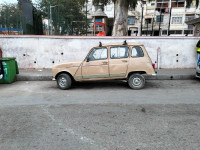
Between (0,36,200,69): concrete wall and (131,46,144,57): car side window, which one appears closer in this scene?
(131,46,144,57): car side window

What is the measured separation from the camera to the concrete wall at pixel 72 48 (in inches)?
413

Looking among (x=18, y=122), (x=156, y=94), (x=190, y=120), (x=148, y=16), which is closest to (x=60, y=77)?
(x=18, y=122)

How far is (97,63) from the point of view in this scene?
6660mm

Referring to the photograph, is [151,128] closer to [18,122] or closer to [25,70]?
[18,122]

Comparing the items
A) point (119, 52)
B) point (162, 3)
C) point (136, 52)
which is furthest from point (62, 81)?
point (162, 3)

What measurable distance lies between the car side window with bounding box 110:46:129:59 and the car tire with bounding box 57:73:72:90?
73.2 inches

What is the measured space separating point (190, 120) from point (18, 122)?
3.75m

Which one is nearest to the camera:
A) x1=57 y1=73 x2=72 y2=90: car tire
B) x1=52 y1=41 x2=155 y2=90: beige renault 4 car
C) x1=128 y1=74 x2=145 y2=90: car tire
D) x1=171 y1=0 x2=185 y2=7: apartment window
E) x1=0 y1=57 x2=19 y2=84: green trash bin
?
x1=52 y1=41 x2=155 y2=90: beige renault 4 car

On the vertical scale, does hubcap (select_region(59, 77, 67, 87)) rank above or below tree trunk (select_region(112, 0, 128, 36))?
below

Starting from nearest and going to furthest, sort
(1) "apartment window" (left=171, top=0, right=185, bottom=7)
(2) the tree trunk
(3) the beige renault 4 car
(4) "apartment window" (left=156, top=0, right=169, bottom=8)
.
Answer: (3) the beige renault 4 car < (2) the tree trunk < (4) "apartment window" (left=156, top=0, right=169, bottom=8) < (1) "apartment window" (left=171, top=0, right=185, bottom=7)

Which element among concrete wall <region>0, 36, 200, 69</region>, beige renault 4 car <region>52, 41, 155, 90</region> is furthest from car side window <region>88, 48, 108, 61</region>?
concrete wall <region>0, 36, 200, 69</region>

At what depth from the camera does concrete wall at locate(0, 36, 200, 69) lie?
1050cm

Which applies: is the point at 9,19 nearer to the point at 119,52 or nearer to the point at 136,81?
the point at 119,52

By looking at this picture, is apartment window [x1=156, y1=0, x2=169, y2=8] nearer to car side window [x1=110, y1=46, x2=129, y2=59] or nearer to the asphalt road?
car side window [x1=110, y1=46, x2=129, y2=59]
